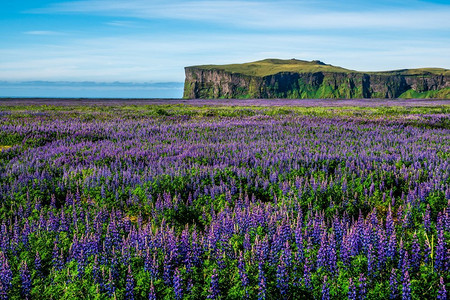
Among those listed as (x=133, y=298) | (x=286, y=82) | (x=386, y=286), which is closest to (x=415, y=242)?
(x=386, y=286)

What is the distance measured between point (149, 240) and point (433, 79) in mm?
197799

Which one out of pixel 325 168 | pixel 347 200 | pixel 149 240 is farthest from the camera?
pixel 325 168

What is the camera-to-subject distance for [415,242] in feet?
13.5

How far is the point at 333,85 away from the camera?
18762cm

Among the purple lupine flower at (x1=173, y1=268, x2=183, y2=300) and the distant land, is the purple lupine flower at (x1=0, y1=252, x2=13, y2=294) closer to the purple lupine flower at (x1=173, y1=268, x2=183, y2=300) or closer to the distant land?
the purple lupine flower at (x1=173, y1=268, x2=183, y2=300)

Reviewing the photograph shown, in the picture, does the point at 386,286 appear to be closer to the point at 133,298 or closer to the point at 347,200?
the point at 133,298

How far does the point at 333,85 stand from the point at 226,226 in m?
194

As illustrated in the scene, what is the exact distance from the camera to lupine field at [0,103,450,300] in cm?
373

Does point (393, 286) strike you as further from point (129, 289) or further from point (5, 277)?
point (5, 277)

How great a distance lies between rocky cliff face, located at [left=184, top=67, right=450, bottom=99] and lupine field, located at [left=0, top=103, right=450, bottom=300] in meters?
179

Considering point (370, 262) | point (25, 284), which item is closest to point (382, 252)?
point (370, 262)

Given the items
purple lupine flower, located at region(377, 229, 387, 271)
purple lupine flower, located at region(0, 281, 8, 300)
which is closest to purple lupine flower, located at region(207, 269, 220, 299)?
purple lupine flower, located at region(377, 229, 387, 271)

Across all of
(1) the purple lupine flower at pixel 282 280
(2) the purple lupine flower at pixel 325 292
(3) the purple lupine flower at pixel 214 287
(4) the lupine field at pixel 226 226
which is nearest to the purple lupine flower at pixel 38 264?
(4) the lupine field at pixel 226 226

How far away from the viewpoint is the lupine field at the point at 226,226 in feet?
12.2
